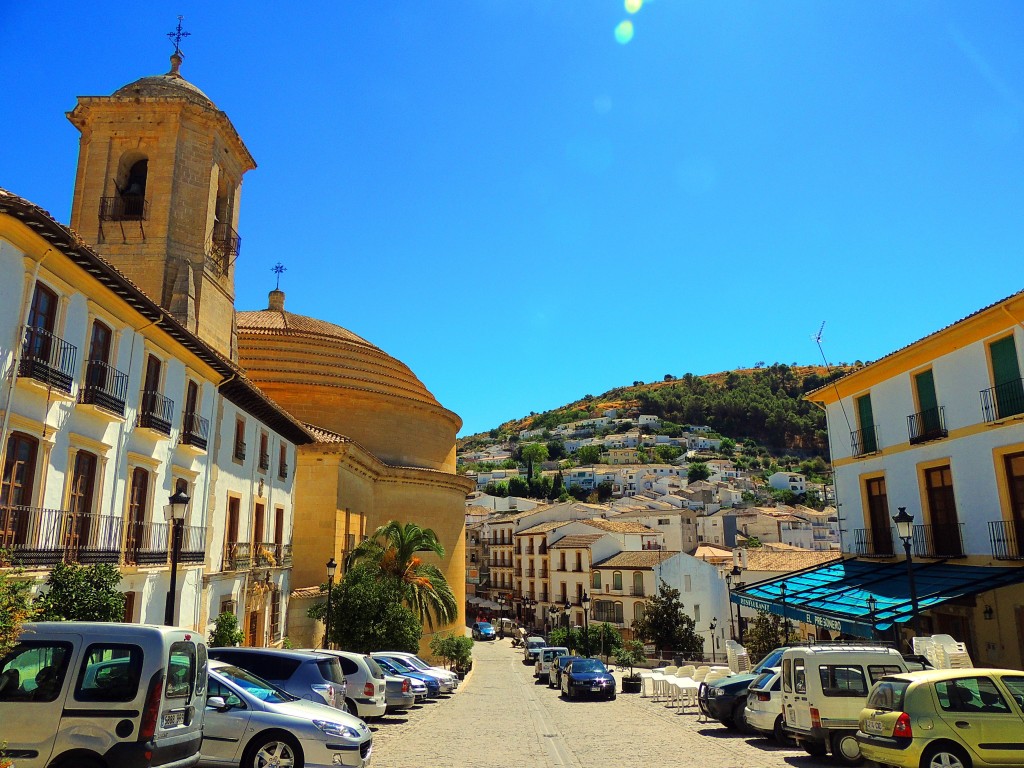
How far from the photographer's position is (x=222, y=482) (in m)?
Answer: 20.7

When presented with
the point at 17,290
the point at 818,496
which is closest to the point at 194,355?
the point at 17,290

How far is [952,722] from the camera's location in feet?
29.1

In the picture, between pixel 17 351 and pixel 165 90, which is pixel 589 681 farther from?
pixel 165 90

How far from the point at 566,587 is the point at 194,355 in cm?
5019

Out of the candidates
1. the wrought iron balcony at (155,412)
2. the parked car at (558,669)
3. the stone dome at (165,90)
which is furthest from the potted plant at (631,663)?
the stone dome at (165,90)

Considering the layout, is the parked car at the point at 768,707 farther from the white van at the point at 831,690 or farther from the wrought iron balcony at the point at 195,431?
the wrought iron balcony at the point at 195,431

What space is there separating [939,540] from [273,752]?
1805cm

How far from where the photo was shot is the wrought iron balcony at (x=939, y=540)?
19.2m

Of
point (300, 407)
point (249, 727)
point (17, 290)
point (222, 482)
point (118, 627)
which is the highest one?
point (300, 407)

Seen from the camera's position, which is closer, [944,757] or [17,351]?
[944,757]

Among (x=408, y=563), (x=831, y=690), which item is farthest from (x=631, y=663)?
(x=831, y=690)

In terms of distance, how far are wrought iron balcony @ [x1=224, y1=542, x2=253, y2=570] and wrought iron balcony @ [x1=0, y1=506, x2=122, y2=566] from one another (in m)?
6.99

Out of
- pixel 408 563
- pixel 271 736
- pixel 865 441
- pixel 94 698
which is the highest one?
pixel 865 441

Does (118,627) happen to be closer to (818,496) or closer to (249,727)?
(249,727)
